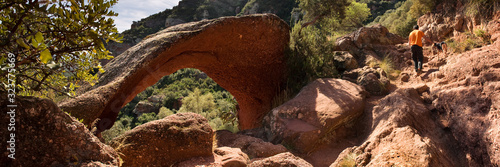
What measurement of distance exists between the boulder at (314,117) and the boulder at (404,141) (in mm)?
519

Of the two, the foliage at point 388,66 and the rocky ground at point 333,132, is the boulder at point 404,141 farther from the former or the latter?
the foliage at point 388,66

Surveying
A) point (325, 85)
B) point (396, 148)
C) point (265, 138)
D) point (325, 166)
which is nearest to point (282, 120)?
point (265, 138)

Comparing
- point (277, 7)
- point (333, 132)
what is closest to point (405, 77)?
point (333, 132)

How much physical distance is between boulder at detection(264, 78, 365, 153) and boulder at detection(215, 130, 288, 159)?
0.45 meters

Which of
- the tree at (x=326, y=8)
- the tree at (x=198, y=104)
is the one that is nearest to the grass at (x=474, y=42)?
the tree at (x=326, y=8)

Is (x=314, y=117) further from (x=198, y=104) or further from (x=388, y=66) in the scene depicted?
(x=198, y=104)

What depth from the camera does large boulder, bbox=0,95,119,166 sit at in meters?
1.57

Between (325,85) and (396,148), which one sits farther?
(325,85)

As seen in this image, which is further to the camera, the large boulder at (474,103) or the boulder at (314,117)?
the boulder at (314,117)

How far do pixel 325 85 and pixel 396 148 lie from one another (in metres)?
2.90

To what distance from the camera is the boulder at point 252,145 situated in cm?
398

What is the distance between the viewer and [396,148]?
9.87ft

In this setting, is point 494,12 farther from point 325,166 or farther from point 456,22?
point 325,166

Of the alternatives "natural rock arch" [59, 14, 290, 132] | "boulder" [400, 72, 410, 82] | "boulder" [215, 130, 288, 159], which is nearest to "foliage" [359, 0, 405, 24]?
"boulder" [400, 72, 410, 82]
